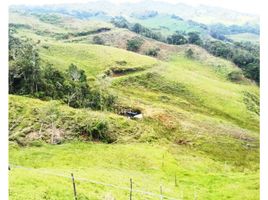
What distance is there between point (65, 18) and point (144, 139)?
82900mm

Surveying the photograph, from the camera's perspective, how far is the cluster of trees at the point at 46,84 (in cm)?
4588

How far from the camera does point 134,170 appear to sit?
33688 mm

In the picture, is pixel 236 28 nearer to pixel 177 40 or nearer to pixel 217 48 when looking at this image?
pixel 177 40

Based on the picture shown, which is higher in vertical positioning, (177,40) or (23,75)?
(23,75)

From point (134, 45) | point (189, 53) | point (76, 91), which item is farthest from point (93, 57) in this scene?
point (189, 53)

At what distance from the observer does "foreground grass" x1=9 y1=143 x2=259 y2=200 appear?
22125 millimetres

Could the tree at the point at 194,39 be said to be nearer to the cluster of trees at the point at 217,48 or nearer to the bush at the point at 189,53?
the cluster of trees at the point at 217,48

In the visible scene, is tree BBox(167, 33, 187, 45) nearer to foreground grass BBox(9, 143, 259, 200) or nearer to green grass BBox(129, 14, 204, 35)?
green grass BBox(129, 14, 204, 35)

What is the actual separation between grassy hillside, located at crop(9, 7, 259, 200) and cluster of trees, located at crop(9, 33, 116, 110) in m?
1.59

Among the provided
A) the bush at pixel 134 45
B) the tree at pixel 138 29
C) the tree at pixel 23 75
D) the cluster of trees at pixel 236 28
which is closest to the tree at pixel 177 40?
the tree at pixel 138 29

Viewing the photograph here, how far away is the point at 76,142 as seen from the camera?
3800 cm

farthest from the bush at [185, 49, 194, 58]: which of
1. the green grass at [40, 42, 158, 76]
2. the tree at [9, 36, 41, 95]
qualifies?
the tree at [9, 36, 41, 95]

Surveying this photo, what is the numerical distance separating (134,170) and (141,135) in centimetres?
983

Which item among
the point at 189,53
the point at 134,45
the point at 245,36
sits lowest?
the point at 245,36
